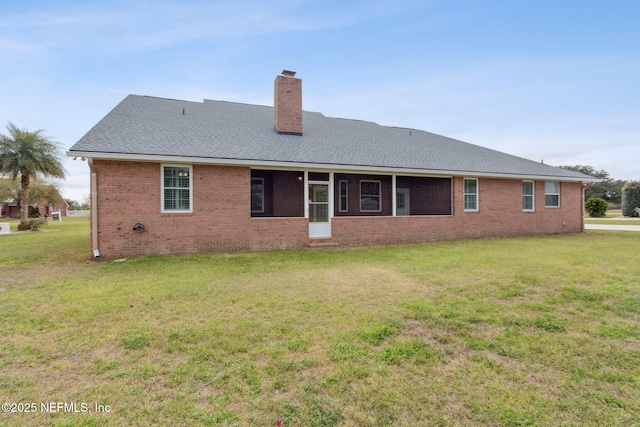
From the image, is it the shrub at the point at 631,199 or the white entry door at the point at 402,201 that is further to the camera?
the shrub at the point at 631,199

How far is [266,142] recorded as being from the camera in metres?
11.4

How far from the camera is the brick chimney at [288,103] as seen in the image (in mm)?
12945

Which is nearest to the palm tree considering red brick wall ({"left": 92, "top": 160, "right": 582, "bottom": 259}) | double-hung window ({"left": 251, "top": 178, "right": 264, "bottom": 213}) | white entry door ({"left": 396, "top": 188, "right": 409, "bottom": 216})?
red brick wall ({"left": 92, "top": 160, "right": 582, "bottom": 259})

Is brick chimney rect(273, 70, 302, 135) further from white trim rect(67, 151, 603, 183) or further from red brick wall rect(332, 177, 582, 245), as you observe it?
red brick wall rect(332, 177, 582, 245)

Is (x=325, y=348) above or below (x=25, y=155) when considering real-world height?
below

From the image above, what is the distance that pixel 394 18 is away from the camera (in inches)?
491

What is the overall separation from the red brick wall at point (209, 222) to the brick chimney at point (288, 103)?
3.99 meters

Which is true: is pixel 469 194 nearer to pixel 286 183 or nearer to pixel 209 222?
pixel 286 183

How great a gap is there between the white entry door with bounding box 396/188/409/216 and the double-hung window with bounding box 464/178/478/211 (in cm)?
280

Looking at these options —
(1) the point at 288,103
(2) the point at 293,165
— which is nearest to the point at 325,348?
(2) the point at 293,165

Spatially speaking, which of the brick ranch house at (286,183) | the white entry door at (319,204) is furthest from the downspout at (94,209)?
the white entry door at (319,204)

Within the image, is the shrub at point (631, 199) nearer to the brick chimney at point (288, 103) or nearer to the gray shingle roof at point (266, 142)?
the gray shingle roof at point (266, 142)

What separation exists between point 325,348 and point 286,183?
31.9 feet

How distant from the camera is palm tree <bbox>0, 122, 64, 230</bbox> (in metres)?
20.1
